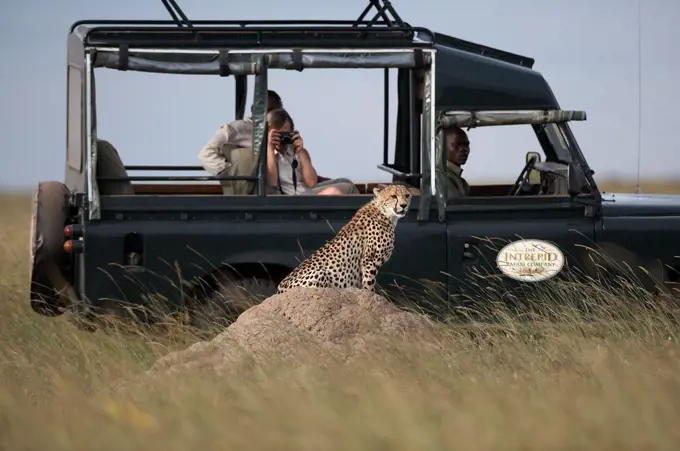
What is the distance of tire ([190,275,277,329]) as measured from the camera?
7844mm

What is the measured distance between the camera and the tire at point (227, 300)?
784 cm

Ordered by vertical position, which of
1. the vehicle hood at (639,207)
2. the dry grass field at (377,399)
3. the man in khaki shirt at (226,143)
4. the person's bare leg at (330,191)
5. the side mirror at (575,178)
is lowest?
the dry grass field at (377,399)

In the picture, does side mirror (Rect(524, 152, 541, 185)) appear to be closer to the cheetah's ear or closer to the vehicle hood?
the vehicle hood

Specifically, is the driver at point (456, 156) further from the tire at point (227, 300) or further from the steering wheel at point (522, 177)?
the tire at point (227, 300)

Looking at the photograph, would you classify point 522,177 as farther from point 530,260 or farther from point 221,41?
point 221,41

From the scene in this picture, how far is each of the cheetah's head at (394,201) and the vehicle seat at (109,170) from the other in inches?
57.7

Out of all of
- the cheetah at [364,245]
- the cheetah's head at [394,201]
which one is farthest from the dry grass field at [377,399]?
the cheetah's head at [394,201]

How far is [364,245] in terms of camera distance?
778 cm

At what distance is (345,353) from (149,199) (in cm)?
180

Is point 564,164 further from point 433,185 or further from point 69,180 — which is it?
point 69,180

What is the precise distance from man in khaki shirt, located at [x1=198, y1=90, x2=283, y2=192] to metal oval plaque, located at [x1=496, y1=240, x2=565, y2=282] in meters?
1.65

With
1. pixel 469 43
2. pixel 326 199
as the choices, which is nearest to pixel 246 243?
pixel 326 199

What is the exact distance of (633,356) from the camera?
21.2 feet

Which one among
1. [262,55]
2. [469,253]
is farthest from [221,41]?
[469,253]
